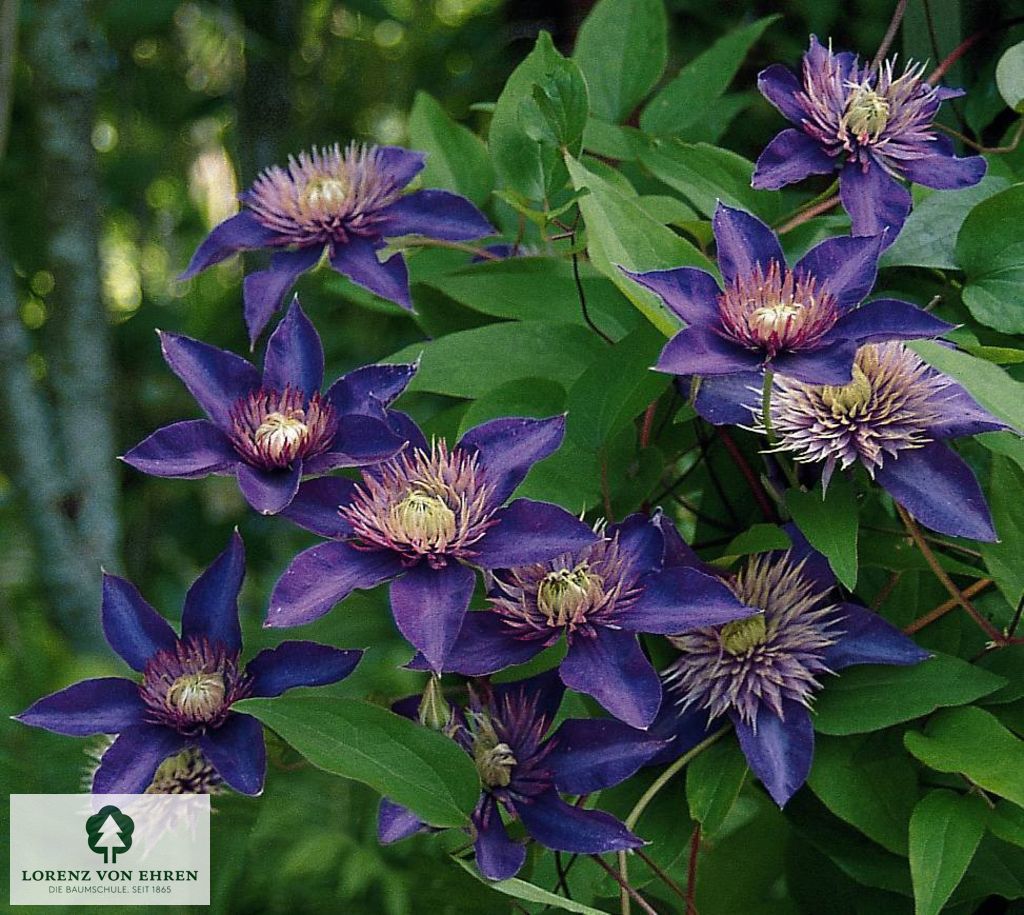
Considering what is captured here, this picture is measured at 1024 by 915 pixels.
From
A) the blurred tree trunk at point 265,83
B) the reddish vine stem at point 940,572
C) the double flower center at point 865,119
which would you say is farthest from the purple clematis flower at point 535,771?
the blurred tree trunk at point 265,83

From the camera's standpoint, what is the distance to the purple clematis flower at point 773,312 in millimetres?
334

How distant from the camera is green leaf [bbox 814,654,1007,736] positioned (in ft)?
1.20

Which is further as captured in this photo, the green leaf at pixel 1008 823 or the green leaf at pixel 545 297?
the green leaf at pixel 545 297

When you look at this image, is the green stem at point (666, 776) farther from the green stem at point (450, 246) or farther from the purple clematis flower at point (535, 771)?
the green stem at point (450, 246)

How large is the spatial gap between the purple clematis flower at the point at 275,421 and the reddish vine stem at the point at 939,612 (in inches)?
7.5

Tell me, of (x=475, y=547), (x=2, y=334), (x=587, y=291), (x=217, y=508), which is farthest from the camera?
(x=217, y=508)

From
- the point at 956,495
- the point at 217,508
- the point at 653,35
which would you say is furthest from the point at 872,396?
the point at 217,508

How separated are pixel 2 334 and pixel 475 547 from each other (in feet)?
2.02

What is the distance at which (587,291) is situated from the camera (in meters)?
0.47

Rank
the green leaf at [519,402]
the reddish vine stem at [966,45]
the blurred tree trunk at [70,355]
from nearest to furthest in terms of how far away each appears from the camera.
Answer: the green leaf at [519,402] < the reddish vine stem at [966,45] < the blurred tree trunk at [70,355]

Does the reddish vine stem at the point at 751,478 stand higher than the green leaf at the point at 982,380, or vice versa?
the reddish vine stem at the point at 751,478

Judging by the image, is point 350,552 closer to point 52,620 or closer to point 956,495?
point 956,495

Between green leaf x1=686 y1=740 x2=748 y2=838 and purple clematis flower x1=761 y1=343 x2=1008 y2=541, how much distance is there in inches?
3.9

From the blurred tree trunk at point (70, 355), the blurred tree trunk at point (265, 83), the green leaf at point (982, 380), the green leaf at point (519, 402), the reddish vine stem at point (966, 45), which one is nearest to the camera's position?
the green leaf at point (982, 380)
